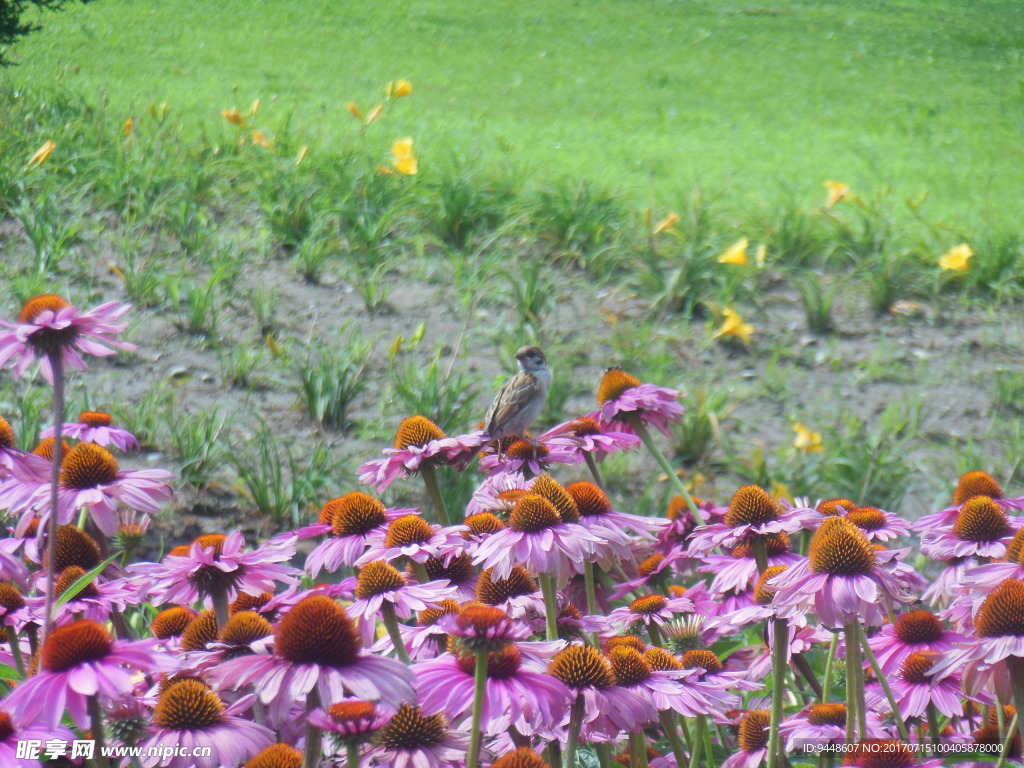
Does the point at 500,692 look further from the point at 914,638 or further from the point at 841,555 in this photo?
the point at 914,638

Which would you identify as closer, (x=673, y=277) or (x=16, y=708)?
(x=16, y=708)

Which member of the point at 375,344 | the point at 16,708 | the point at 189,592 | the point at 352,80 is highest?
the point at 352,80

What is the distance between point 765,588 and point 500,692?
1.71 feet

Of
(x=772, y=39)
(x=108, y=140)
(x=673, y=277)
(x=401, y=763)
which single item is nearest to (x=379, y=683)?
(x=401, y=763)

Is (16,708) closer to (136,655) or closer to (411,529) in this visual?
(136,655)

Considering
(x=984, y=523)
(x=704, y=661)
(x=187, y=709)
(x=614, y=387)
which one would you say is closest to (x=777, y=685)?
(x=704, y=661)

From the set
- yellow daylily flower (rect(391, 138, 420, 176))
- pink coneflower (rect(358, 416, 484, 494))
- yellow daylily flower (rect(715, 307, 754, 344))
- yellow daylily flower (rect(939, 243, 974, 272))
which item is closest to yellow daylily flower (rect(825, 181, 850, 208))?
yellow daylily flower (rect(939, 243, 974, 272))

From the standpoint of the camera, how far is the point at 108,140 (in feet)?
15.7

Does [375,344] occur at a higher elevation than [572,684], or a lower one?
lower

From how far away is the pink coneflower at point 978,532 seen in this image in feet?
5.05

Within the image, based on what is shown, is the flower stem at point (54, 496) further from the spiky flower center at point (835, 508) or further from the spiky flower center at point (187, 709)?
the spiky flower center at point (835, 508)

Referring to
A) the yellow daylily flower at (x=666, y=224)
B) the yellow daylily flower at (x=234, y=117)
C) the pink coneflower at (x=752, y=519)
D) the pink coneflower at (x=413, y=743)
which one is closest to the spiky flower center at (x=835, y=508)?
the pink coneflower at (x=752, y=519)

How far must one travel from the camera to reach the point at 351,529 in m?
1.55

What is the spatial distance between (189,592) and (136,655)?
0.37 metres
